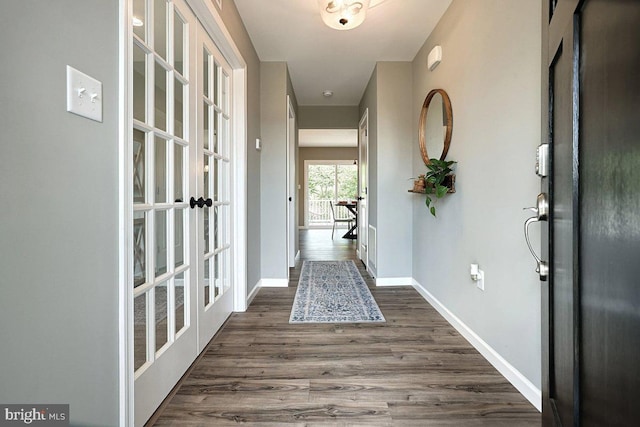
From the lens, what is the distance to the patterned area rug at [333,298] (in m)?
2.42

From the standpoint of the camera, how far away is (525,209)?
1.38 m

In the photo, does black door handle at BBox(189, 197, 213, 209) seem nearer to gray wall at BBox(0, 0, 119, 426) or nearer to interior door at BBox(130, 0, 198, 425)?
interior door at BBox(130, 0, 198, 425)

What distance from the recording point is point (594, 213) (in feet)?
1.79

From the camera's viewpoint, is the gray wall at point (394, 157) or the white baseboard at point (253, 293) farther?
the gray wall at point (394, 157)

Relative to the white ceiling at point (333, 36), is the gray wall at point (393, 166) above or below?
below

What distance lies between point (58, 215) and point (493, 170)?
191 cm

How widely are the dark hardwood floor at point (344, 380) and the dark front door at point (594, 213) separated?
70 cm

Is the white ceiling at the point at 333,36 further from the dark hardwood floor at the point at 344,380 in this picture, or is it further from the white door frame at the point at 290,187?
the dark hardwood floor at the point at 344,380

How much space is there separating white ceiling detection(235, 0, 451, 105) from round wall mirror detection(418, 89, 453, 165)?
622 millimetres

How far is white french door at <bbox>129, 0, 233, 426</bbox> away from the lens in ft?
4.09

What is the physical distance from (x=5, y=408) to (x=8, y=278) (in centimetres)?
29

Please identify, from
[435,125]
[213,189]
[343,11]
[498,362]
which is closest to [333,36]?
[343,11]

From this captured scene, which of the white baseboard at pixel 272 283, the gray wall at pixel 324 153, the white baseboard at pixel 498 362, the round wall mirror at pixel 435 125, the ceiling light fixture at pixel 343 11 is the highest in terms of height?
the gray wall at pixel 324 153

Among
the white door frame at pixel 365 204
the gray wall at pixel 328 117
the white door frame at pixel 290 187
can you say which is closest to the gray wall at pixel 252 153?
the white door frame at pixel 290 187
